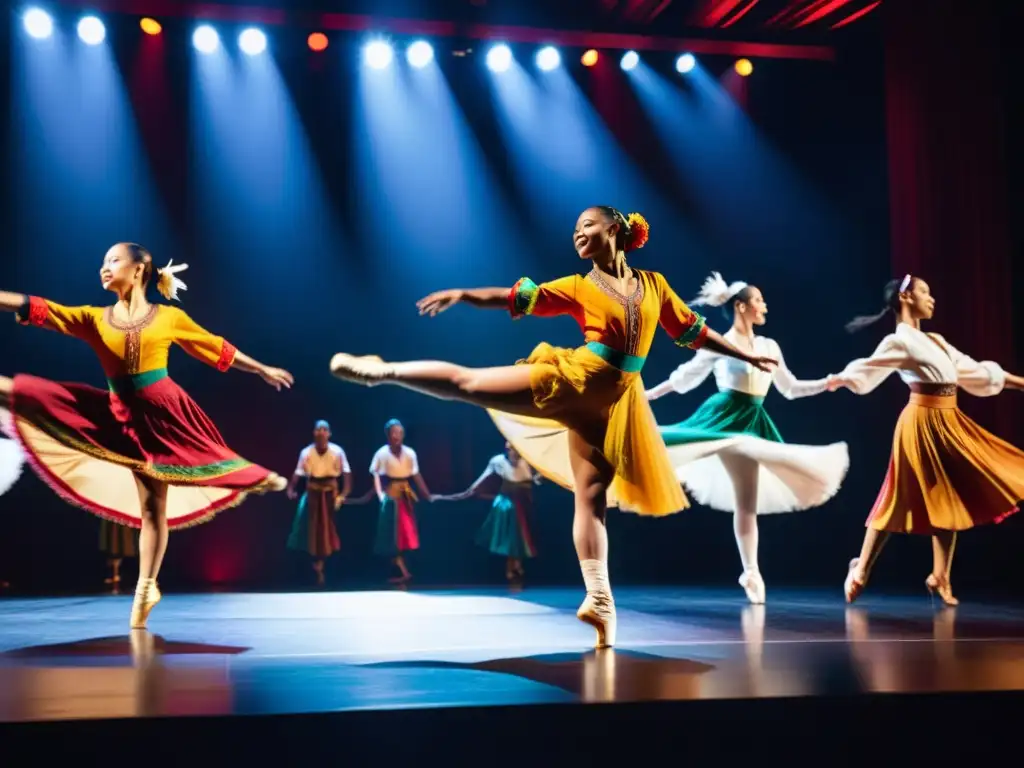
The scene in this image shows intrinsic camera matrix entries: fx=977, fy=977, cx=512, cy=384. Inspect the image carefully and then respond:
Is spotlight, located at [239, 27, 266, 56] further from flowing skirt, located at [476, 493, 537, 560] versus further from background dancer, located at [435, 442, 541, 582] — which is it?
flowing skirt, located at [476, 493, 537, 560]

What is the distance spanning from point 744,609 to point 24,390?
3567mm

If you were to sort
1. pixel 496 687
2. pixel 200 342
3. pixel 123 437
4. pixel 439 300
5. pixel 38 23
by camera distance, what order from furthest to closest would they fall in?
pixel 38 23, pixel 200 342, pixel 123 437, pixel 439 300, pixel 496 687

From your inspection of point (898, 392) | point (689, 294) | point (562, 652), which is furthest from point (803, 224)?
point (562, 652)

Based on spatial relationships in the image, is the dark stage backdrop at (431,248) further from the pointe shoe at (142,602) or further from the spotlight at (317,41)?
the pointe shoe at (142,602)

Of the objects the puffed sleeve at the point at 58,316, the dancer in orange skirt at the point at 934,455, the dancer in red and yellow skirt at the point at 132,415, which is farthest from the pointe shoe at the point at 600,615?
the puffed sleeve at the point at 58,316

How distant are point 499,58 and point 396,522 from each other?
385cm

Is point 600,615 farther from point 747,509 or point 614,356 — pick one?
point 747,509

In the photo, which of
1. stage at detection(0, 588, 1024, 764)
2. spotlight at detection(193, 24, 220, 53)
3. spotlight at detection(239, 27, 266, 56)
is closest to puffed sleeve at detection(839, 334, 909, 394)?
stage at detection(0, 588, 1024, 764)

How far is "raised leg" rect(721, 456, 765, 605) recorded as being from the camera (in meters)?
5.32

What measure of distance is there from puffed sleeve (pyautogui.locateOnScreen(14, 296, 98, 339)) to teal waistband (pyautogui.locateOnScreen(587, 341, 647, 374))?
2.09 meters

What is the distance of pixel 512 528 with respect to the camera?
7.96 metres

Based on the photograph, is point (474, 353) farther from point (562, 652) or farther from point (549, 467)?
point (562, 652)

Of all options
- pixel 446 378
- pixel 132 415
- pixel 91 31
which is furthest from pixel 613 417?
pixel 91 31

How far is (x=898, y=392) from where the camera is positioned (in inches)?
296
